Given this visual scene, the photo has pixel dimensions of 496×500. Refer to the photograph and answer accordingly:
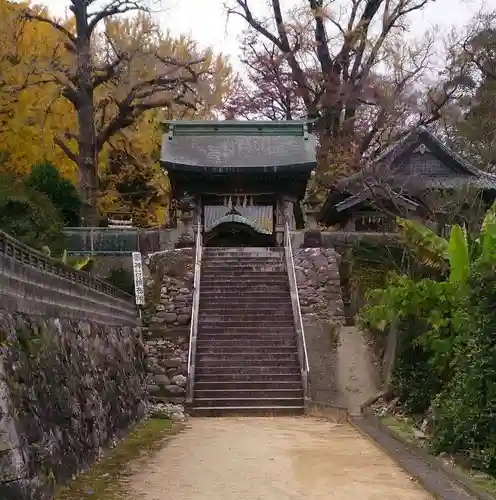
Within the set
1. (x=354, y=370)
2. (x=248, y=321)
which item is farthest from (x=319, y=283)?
(x=354, y=370)

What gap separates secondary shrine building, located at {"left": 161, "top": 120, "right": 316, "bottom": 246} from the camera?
24.4m

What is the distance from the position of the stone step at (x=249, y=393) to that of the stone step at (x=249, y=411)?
1.49 feet

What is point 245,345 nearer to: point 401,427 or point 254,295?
point 254,295

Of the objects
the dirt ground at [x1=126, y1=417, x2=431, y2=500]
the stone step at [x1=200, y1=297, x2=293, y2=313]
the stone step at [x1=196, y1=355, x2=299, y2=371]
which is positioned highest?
the stone step at [x1=200, y1=297, x2=293, y2=313]

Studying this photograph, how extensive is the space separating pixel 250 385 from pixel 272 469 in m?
6.74

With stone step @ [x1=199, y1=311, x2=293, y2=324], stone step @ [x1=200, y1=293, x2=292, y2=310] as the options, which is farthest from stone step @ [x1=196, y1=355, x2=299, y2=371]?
stone step @ [x1=200, y1=293, x2=292, y2=310]

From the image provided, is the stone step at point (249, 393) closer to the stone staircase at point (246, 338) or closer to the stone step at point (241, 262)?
the stone staircase at point (246, 338)

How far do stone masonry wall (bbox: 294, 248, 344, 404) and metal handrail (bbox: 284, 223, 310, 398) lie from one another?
0.23 metres

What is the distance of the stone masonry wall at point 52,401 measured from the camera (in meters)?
6.16

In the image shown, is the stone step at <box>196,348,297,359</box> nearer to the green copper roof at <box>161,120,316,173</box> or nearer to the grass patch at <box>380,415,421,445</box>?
the grass patch at <box>380,415,421,445</box>

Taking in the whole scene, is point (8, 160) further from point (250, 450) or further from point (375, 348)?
point (250, 450)

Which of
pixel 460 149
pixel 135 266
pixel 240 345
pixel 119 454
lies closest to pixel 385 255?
pixel 240 345

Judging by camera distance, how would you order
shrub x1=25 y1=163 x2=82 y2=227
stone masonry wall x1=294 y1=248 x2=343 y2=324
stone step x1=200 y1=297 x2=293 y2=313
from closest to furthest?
stone step x1=200 y1=297 x2=293 y2=313, stone masonry wall x1=294 y1=248 x2=343 y2=324, shrub x1=25 y1=163 x2=82 y2=227

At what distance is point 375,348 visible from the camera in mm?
16781
